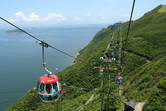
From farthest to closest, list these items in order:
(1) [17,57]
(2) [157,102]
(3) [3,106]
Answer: (1) [17,57] < (3) [3,106] < (2) [157,102]

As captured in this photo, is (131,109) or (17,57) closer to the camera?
(131,109)

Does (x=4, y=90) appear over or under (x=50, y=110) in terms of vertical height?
under

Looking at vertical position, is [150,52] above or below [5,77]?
above

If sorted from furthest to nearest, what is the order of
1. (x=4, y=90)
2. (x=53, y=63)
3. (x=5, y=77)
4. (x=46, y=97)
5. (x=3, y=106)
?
(x=53, y=63) < (x=5, y=77) < (x=4, y=90) < (x=3, y=106) < (x=46, y=97)

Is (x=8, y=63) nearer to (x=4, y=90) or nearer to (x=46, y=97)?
(x=4, y=90)

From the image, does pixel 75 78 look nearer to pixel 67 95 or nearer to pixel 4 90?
pixel 67 95

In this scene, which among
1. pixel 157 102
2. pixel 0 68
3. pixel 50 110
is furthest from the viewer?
pixel 0 68

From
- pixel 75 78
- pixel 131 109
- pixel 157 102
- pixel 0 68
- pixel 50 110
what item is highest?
pixel 157 102

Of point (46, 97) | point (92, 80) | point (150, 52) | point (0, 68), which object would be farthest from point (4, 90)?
point (150, 52)

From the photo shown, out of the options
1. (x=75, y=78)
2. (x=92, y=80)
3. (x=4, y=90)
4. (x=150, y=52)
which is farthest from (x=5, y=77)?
(x=150, y=52)
